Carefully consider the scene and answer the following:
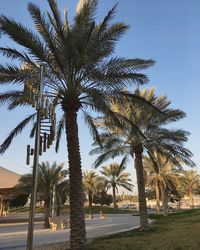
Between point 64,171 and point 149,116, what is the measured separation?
582 inches

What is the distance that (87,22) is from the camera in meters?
14.2

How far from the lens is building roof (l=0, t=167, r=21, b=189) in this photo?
44.8 metres

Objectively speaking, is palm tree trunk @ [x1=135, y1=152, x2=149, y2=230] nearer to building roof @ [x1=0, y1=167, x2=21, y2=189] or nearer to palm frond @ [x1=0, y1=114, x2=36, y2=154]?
palm frond @ [x1=0, y1=114, x2=36, y2=154]

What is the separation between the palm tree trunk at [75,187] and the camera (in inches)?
516

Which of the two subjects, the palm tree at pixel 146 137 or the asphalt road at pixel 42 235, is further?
the palm tree at pixel 146 137

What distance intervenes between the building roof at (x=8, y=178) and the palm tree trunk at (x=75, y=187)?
1237 inches

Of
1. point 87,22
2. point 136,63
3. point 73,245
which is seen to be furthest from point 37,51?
point 73,245

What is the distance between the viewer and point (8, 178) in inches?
1916

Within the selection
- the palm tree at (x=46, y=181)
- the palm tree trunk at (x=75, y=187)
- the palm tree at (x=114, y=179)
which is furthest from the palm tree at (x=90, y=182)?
the palm tree trunk at (x=75, y=187)

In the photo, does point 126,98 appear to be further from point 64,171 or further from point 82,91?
point 64,171

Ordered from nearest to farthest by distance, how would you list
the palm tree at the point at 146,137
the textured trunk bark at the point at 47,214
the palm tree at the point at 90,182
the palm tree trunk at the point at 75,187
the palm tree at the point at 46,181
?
the palm tree trunk at the point at 75,187 < the palm tree at the point at 146,137 < the textured trunk bark at the point at 47,214 < the palm tree at the point at 46,181 < the palm tree at the point at 90,182

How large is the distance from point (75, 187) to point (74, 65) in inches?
178

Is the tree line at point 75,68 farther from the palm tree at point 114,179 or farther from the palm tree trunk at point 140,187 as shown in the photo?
the palm tree at point 114,179

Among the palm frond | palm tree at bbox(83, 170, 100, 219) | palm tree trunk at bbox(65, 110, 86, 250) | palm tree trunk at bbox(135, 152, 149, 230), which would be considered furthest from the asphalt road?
palm tree at bbox(83, 170, 100, 219)
